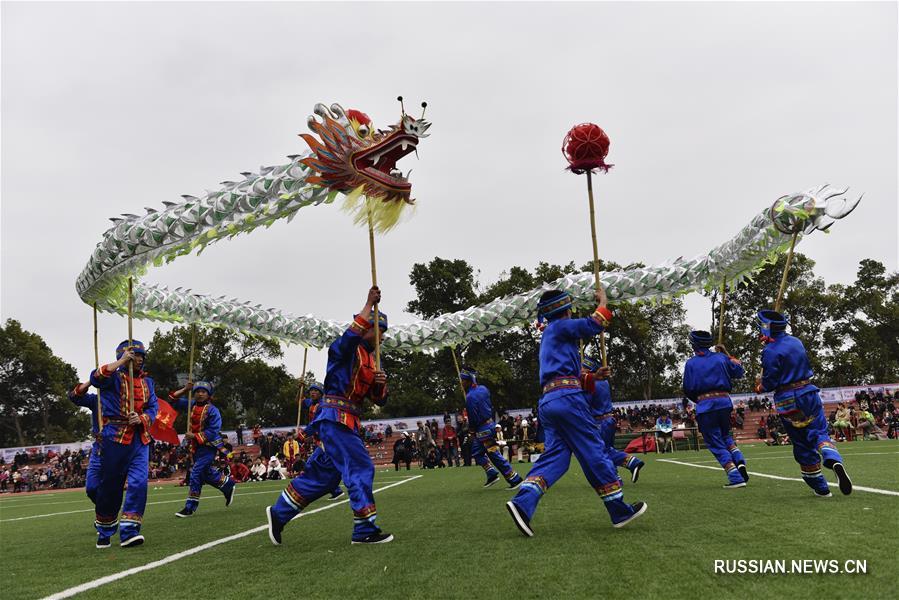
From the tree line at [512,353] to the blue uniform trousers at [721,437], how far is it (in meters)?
30.3

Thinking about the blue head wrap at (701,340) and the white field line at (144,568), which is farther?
the blue head wrap at (701,340)

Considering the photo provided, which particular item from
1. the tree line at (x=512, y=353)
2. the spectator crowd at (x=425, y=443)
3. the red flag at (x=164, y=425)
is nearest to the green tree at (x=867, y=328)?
the tree line at (x=512, y=353)

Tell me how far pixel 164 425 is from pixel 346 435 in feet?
13.6

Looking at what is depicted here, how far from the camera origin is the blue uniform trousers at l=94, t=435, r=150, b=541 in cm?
621

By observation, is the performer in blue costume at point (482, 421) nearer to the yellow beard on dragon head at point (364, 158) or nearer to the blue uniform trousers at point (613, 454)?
the blue uniform trousers at point (613, 454)

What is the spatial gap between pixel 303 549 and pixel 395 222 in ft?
9.64

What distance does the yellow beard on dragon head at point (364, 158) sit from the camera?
20.5 ft

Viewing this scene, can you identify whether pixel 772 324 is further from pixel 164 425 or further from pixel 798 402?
pixel 164 425

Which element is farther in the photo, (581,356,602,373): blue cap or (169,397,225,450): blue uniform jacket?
(169,397,225,450): blue uniform jacket

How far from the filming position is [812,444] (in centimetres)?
653

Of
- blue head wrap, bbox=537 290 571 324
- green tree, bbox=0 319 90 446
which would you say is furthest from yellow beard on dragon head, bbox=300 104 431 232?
green tree, bbox=0 319 90 446

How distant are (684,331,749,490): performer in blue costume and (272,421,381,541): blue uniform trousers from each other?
4.95m

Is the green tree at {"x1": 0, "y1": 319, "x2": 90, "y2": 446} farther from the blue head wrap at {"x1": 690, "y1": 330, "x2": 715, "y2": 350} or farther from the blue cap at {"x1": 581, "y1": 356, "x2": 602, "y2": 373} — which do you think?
the blue head wrap at {"x1": 690, "y1": 330, "x2": 715, "y2": 350}

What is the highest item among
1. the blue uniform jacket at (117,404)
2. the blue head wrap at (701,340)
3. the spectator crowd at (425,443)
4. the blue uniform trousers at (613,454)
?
the blue head wrap at (701,340)
